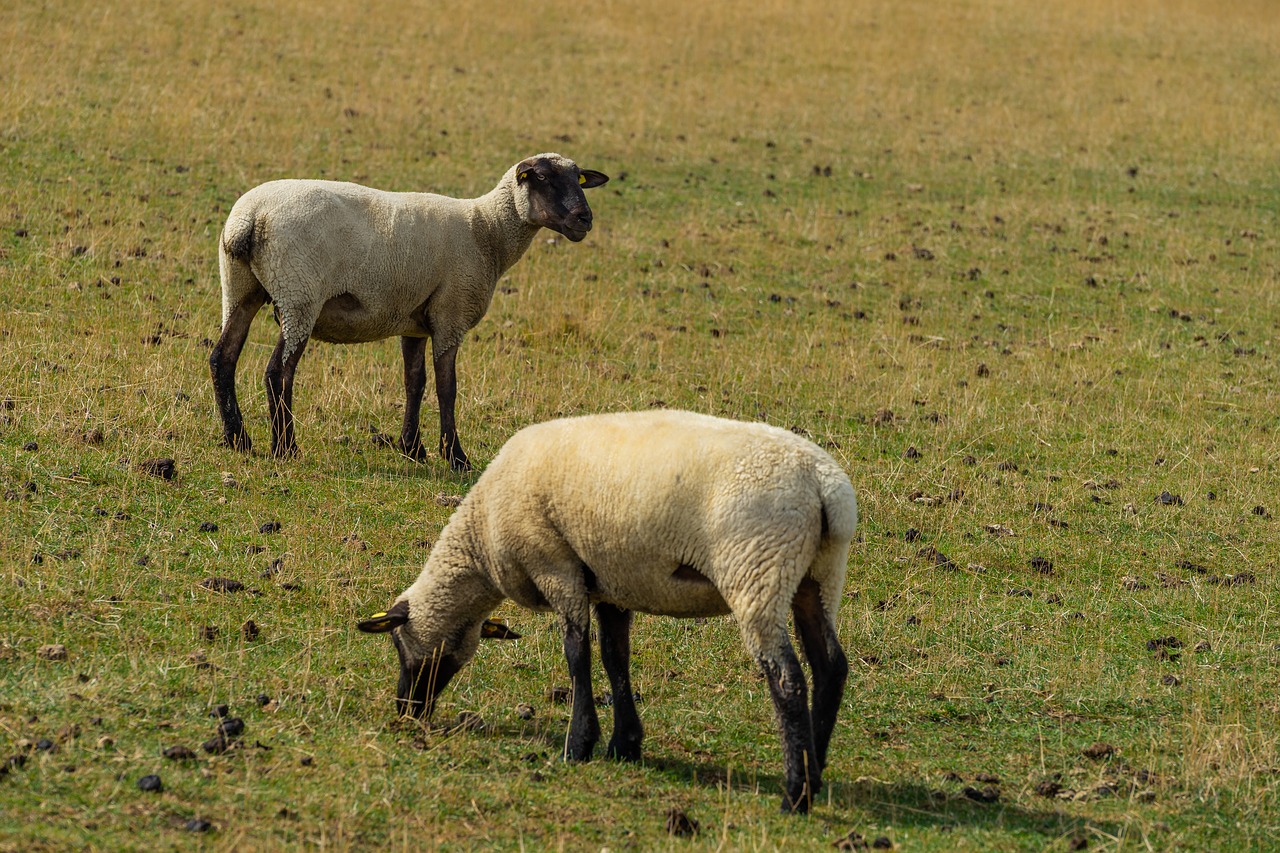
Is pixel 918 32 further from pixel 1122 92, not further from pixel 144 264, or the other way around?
pixel 144 264

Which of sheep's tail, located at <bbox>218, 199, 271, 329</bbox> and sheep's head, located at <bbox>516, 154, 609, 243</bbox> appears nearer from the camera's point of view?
sheep's tail, located at <bbox>218, 199, 271, 329</bbox>

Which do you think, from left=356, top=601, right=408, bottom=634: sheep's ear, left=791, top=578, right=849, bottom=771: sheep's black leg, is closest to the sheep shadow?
left=791, top=578, right=849, bottom=771: sheep's black leg

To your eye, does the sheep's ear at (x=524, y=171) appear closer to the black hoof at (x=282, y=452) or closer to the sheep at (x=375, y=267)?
the sheep at (x=375, y=267)

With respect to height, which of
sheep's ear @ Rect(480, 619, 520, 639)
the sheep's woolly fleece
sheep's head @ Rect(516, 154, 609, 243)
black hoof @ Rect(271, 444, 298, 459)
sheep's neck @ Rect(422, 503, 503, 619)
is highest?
sheep's head @ Rect(516, 154, 609, 243)

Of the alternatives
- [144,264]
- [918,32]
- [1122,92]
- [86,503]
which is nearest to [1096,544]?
[86,503]

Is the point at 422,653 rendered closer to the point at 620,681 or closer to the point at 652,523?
the point at 620,681

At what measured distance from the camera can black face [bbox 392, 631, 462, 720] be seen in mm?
7941

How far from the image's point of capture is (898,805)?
7184mm

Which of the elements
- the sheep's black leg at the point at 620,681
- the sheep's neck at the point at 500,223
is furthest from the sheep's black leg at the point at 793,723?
the sheep's neck at the point at 500,223

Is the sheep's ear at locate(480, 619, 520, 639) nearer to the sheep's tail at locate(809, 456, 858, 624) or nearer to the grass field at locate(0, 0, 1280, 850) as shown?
the grass field at locate(0, 0, 1280, 850)

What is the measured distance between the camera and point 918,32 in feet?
108

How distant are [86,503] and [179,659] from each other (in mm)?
2596

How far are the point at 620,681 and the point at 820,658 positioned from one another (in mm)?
1130

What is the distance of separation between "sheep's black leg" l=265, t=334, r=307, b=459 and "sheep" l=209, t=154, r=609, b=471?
1cm
